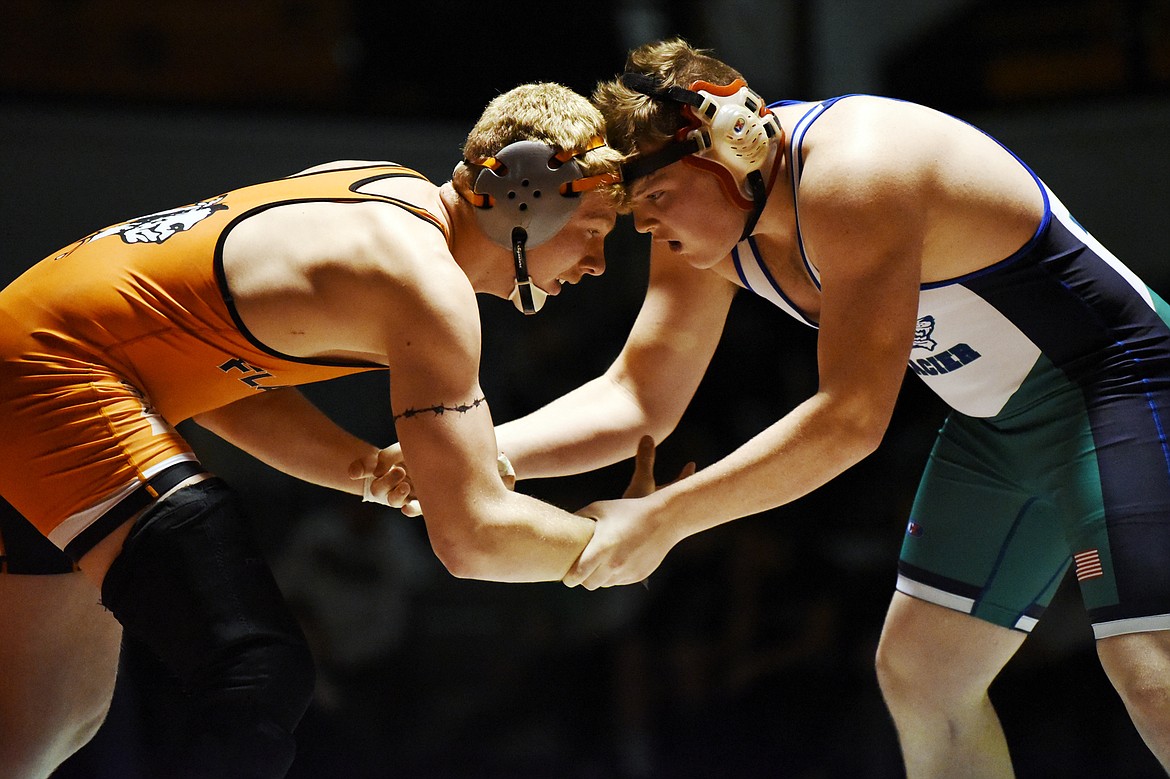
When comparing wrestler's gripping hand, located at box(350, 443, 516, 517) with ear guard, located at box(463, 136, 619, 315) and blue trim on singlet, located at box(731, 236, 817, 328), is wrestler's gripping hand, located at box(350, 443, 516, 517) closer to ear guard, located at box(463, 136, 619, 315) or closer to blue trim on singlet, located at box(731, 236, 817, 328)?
ear guard, located at box(463, 136, 619, 315)

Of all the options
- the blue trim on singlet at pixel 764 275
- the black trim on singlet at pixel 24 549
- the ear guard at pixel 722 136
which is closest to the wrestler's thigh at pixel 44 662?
the black trim on singlet at pixel 24 549

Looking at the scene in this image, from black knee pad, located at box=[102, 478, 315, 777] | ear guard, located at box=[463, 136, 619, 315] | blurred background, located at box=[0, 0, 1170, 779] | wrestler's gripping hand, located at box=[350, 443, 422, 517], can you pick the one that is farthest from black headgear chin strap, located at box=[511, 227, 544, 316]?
blurred background, located at box=[0, 0, 1170, 779]

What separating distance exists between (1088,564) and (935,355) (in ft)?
1.80

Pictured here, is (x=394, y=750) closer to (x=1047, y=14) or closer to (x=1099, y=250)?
(x=1099, y=250)

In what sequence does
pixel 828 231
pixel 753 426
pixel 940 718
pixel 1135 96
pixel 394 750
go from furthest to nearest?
pixel 1135 96
pixel 753 426
pixel 394 750
pixel 940 718
pixel 828 231

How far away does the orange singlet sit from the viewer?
210cm

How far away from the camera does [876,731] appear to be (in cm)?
498

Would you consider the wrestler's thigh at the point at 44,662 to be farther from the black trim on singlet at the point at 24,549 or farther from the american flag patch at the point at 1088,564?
the american flag patch at the point at 1088,564

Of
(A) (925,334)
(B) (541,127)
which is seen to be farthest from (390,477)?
(A) (925,334)

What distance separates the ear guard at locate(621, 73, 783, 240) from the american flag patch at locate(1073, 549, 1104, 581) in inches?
36.4

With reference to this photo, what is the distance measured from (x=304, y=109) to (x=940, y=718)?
13.4 ft

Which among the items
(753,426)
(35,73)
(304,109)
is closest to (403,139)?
(304,109)

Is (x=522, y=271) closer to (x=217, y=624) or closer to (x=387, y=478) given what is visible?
(x=387, y=478)

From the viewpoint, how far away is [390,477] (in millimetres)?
2516
